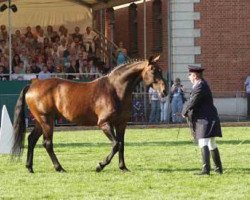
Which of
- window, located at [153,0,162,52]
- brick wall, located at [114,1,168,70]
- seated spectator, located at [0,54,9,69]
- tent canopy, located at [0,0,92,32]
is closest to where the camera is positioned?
seated spectator, located at [0,54,9,69]

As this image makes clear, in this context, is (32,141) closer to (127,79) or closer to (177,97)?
(127,79)

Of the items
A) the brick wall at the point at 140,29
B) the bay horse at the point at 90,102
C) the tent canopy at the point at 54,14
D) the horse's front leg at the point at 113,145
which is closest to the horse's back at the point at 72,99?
the bay horse at the point at 90,102

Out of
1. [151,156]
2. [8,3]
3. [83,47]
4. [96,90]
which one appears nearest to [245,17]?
[83,47]

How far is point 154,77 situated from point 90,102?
1.21 m

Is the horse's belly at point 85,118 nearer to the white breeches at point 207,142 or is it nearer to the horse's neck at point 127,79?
the horse's neck at point 127,79

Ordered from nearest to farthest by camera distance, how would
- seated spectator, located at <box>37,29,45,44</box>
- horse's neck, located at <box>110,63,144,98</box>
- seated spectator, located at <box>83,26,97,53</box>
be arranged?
horse's neck, located at <box>110,63,144,98</box>, seated spectator, located at <box>37,29,45,44</box>, seated spectator, located at <box>83,26,97,53</box>

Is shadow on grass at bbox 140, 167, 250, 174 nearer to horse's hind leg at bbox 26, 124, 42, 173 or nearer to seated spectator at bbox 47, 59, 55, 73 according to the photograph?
horse's hind leg at bbox 26, 124, 42, 173

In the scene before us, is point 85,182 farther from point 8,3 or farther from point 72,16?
point 72,16

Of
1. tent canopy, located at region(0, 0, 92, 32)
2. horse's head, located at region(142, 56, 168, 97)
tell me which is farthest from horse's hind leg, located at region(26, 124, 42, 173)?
tent canopy, located at region(0, 0, 92, 32)

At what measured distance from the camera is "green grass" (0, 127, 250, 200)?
1330 centimetres

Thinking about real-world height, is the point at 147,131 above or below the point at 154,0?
below

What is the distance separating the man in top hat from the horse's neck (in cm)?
115

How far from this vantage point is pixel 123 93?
1658cm

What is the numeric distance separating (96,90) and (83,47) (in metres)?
18.2
